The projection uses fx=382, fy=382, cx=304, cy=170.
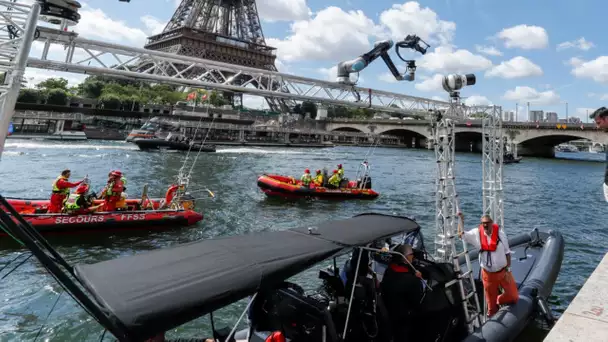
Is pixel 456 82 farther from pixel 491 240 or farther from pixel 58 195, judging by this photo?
pixel 58 195

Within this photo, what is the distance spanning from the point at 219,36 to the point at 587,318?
91.4m

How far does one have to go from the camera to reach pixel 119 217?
534 inches

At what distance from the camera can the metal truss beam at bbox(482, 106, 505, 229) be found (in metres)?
10.3

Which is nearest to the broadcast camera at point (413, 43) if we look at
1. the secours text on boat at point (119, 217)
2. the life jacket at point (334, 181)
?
the secours text on boat at point (119, 217)

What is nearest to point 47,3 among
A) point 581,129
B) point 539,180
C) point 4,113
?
point 4,113

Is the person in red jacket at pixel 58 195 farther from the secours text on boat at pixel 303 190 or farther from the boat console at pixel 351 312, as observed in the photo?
the secours text on boat at pixel 303 190

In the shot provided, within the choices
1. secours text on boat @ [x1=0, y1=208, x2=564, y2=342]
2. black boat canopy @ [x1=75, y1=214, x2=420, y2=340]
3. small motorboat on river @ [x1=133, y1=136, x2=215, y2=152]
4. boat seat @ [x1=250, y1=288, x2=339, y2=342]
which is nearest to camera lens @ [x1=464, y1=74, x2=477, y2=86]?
secours text on boat @ [x1=0, y1=208, x2=564, y2=342]

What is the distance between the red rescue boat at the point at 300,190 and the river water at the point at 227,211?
0.68m

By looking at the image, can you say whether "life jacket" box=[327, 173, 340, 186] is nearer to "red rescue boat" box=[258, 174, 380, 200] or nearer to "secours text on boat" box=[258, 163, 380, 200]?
"secours text on boat" box=[258, 163, 380, 200]

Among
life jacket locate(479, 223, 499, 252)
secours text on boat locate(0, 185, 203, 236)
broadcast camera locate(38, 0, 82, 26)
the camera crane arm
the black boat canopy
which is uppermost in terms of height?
the camera crane arm

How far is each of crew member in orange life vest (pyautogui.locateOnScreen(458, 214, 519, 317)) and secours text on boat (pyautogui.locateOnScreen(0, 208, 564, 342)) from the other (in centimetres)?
23

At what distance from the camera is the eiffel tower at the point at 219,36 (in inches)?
3162

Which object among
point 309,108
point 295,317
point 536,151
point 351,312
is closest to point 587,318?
point 351,312

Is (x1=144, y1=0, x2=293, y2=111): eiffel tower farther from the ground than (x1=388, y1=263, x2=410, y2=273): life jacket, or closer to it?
farther from the ground
